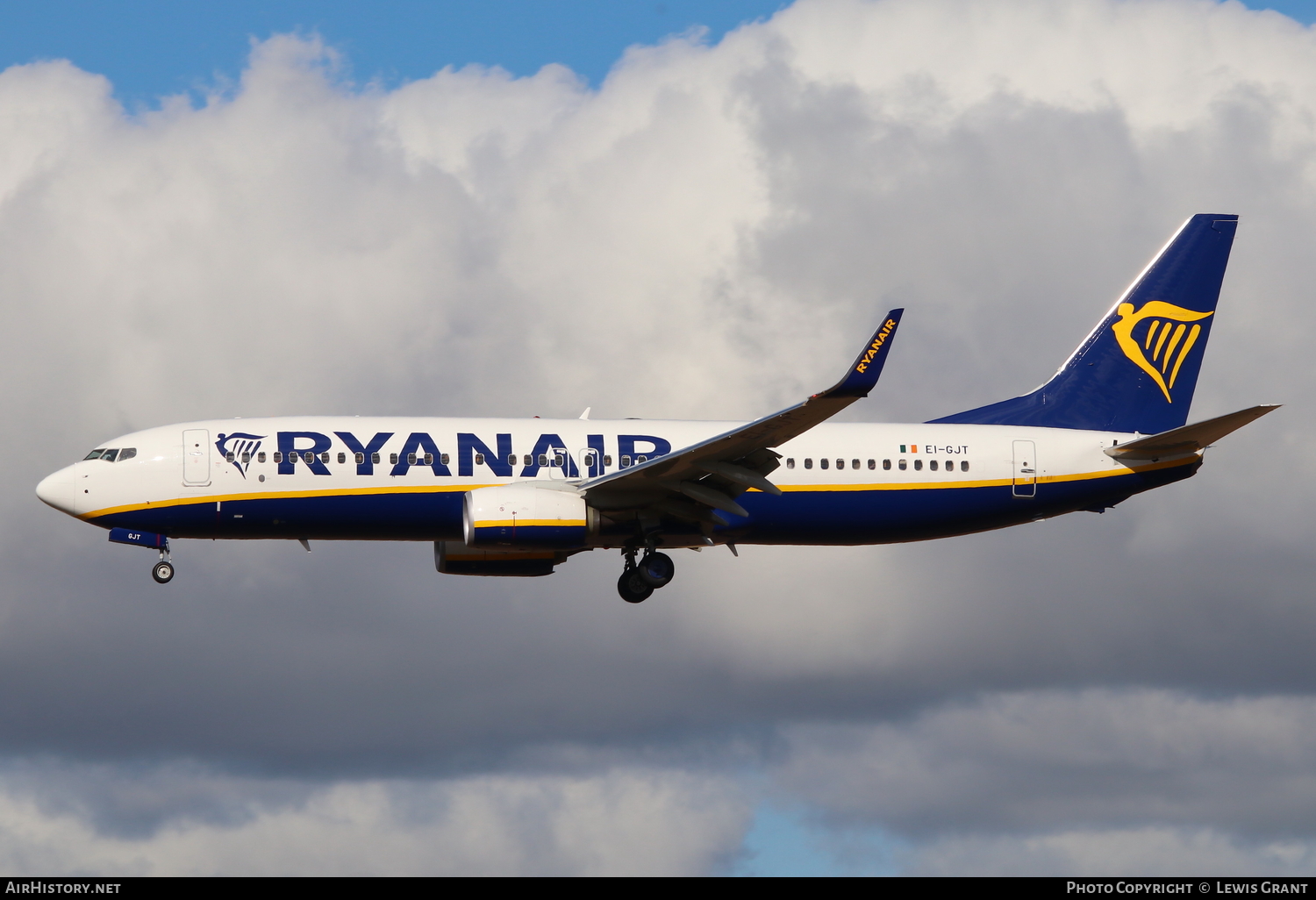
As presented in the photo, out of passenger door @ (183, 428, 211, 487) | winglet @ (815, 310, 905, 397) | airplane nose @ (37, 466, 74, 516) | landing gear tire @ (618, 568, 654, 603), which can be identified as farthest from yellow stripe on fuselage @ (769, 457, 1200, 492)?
airplane nose @ (37, 466, 74, 516)

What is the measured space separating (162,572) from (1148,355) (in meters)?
30.9

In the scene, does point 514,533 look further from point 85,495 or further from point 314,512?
point 85,495

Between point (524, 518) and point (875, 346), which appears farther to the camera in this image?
point (524, 518)

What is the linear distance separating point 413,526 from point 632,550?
6.21 meters

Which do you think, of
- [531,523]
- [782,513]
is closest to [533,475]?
[531,523]

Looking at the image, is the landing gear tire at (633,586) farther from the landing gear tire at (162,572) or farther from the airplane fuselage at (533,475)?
the landing gear tire at (162,572)

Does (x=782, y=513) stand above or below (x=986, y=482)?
below

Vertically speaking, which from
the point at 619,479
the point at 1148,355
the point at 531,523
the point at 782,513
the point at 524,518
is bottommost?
the point at 531,523

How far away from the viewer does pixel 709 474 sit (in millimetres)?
43906

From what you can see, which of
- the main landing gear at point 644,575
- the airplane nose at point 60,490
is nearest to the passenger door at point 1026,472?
the main landing gear at point 644,575

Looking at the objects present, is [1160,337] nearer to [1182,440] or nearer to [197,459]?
[1182,440]

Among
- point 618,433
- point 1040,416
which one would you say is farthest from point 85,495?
point 1040,416

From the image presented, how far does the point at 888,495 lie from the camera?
4741 centimetres
